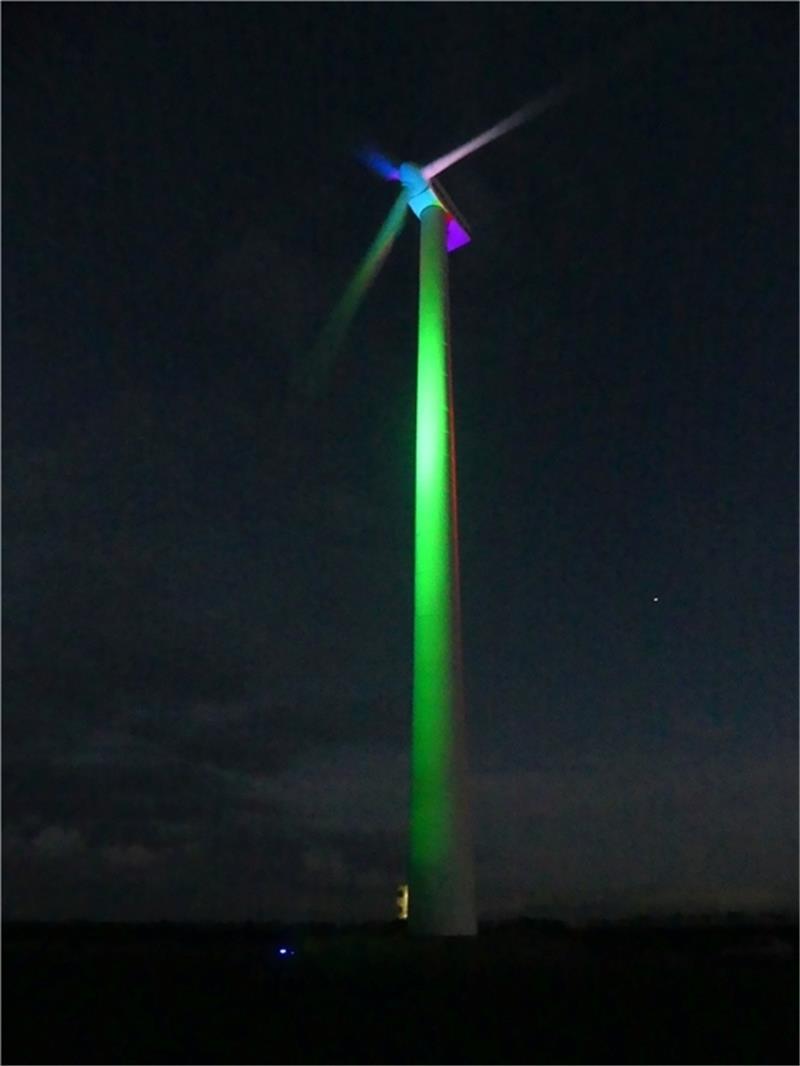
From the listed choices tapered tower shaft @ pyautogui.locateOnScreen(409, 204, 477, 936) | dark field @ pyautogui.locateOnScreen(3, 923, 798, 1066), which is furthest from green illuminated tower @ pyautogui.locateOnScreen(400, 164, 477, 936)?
dark field @ pyautogui.locateOnScreen(3, 923, 798, 1066)

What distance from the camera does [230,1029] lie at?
13.8 meters

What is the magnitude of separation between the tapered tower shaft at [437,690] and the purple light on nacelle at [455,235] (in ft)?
21.7

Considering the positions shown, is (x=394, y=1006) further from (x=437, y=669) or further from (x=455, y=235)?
(x=455, y=235)

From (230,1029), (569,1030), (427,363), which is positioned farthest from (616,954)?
(427,363)

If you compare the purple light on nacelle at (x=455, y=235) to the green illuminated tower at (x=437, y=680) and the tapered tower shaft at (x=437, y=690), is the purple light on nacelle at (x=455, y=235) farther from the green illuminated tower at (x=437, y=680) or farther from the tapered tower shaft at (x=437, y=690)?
the tapered tower shaft at (x=437, y=690)

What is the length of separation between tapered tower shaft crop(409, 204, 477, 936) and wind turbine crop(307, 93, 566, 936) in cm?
3

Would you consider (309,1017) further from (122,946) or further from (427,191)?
(427,191)

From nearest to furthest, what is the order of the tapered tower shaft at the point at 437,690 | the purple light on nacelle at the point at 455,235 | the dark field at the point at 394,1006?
the dark field at the point at 394,1006 < the tapered tower shaft at the point at 437,690 < the purple light on nacelle at the point at 455,235

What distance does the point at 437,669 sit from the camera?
26.7 metres

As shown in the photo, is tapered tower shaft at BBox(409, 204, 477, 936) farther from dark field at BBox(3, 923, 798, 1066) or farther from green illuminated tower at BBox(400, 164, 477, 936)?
dark field at BBox(3, 923, 798, 1066)

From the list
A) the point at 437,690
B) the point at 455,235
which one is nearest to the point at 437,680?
the point at 437,690

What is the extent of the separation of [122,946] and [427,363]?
1913cm

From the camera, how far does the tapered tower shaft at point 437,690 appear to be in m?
24.9

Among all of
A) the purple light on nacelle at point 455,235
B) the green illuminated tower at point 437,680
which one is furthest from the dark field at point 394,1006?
the purple light on nacelle at point 455,235
